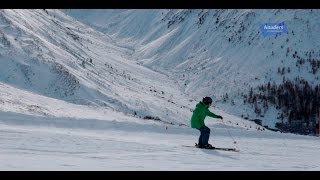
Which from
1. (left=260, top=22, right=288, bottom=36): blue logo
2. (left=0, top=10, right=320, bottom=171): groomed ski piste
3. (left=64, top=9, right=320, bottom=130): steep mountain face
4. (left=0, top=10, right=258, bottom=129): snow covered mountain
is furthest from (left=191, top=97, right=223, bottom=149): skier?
(left=260, top=22, right=288, bottom=36): blue logo

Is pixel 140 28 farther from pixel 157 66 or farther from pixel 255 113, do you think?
pixel 255 113

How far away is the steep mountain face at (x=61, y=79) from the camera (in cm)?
4100

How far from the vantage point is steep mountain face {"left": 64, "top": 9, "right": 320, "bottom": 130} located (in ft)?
204

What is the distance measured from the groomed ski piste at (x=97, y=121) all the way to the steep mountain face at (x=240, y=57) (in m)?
4.85

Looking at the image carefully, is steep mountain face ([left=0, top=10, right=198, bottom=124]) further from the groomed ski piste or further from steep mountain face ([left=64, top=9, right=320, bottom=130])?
steep mountain face ([left=64, top=9, right=320, bottom=130])

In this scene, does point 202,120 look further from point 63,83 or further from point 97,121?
point 63,83

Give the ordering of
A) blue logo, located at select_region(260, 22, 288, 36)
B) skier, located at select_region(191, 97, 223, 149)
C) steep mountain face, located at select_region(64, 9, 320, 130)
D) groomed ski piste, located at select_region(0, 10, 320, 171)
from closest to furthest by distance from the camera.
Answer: groomed ski piste, located at select_region(0, 10, 320, 171)
skier, located at select_region(191, 97, 223, 149)
steep mountain face, located at select_region(64, 9, 320, 130)
blue logo, located at select_region(260, 22, 288, 36)

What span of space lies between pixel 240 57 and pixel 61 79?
3541 cm

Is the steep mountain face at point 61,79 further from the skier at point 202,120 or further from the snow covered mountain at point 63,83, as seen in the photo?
the skier at point 202,120

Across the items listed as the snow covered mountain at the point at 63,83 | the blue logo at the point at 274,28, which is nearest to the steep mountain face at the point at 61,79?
the snow covered mountain at the point at 63,83

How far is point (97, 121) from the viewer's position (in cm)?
2220

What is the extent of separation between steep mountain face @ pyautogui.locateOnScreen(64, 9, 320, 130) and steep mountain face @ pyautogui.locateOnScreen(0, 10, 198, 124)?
7.79 metres

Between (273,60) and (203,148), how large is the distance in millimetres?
57251

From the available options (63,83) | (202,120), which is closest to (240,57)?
(63,83)
